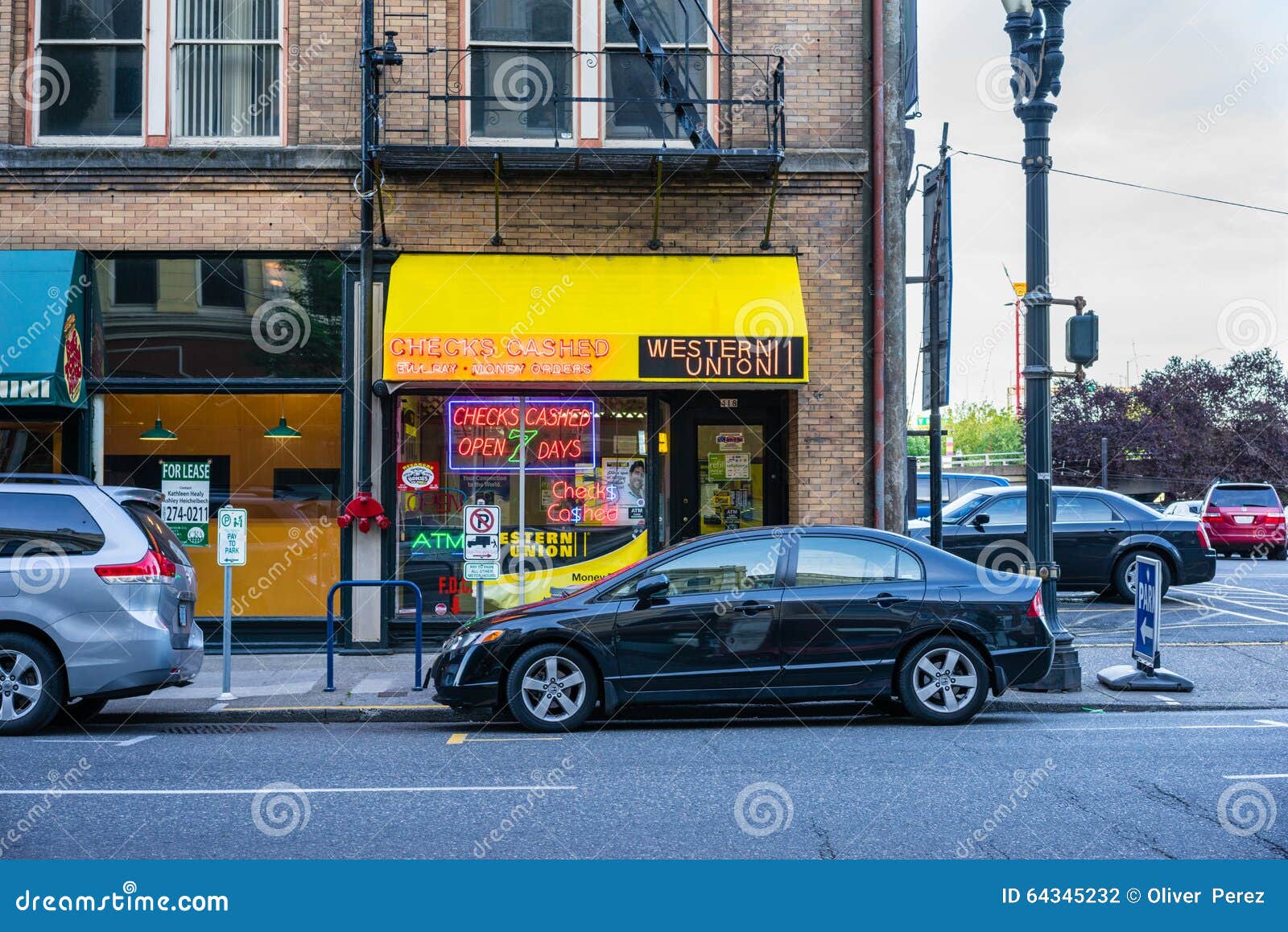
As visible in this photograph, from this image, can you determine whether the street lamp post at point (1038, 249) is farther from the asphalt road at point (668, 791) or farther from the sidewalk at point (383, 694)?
the asphalt road at point (668, 791)

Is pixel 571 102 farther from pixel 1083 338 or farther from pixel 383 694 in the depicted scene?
pixel 383 694

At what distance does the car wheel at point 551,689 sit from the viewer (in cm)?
885

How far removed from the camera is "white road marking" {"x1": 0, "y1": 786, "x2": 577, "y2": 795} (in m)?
6.83

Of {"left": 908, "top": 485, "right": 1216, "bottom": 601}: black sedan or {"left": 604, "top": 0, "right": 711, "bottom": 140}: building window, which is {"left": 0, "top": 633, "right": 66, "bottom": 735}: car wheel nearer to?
{"left": 604, "top": 0, "right": 711, "bottom": 140}: building window

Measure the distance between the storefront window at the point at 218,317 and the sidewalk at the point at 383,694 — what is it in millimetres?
3117

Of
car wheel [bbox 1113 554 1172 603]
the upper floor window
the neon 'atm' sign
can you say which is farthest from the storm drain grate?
car wheel [bbox 1113 554 1172 603]

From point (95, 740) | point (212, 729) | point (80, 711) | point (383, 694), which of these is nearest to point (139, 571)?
point (95, 740)

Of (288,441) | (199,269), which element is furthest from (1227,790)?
(199,269)

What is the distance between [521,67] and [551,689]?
766cm

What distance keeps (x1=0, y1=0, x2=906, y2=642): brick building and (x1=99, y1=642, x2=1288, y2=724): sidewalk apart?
123 cm

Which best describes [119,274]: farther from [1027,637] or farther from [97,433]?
[1027,637]

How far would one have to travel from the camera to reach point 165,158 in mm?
13180

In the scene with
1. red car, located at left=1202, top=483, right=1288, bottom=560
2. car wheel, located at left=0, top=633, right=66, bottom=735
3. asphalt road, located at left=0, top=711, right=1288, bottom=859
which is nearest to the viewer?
asphalt road, located at left=0, top=711, right=1288, bottom=859

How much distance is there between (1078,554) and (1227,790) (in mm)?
10544
